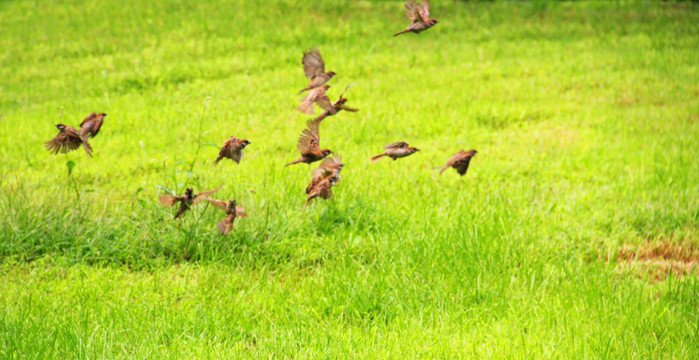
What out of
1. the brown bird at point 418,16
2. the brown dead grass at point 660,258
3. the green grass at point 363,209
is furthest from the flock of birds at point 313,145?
the brown dead grass at point 660,258

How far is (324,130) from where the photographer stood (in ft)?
24.5

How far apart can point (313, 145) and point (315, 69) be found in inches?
19.9

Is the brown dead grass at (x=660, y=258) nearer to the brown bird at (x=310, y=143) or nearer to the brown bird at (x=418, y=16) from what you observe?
the brown bird at (x=418, y=16)

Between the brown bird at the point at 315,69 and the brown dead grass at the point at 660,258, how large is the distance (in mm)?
2257

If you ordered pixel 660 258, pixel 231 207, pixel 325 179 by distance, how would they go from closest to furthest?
pixel 231 207 → pixel 325 179 → pixel 660 258

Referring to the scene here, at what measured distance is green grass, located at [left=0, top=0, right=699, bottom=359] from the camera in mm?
3469

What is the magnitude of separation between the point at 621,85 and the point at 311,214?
5.87 meters

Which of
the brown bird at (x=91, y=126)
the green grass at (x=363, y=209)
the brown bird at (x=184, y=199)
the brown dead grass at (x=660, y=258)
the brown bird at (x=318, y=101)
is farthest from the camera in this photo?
the brown dead grass at (x=660, y=258)

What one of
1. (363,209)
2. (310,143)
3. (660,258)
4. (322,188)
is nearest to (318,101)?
(310,143)

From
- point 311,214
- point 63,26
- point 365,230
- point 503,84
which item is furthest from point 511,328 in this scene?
point 63,26

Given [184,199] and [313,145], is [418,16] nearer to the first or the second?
[313,145]

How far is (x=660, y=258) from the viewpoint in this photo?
15.3ft

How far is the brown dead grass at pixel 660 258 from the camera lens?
4.42 m

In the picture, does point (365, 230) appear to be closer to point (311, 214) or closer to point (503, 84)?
point (311, 214)
